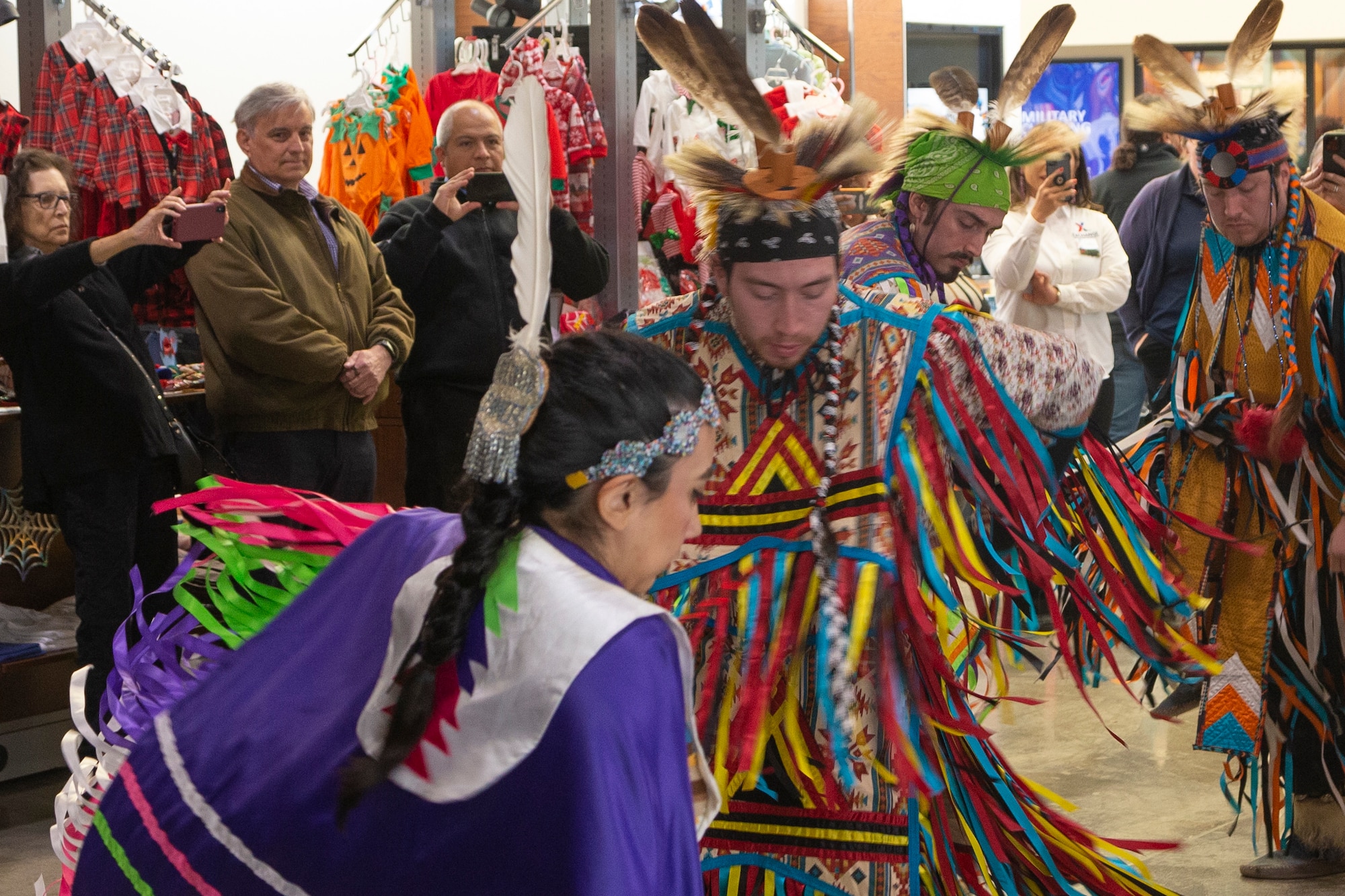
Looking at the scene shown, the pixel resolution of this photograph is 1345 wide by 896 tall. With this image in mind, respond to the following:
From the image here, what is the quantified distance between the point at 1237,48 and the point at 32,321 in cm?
243

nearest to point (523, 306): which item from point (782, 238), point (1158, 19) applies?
point (782, 238)

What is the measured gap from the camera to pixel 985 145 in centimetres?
247

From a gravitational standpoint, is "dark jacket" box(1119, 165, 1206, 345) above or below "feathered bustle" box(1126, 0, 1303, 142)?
below

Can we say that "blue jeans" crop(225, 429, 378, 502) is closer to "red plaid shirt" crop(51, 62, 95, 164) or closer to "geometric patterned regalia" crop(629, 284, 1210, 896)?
"red plaid shirt" crop(51, 62, 95, 164)

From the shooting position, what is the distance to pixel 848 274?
2.27 metres

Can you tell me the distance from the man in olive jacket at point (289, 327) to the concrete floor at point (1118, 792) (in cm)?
85

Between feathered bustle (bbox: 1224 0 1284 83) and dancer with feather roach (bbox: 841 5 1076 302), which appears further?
feathered bustle (bbox: 1224 0 1284 83)

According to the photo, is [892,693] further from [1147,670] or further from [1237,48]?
[1237,48]

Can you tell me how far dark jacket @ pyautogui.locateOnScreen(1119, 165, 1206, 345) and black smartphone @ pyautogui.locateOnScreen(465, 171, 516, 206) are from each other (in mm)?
1682

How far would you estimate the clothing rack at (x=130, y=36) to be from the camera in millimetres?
3904

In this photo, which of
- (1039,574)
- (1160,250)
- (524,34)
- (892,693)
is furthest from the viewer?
(524,34)

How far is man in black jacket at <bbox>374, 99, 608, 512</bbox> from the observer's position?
11.1ft

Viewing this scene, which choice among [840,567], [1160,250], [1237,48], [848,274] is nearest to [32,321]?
[848,274]

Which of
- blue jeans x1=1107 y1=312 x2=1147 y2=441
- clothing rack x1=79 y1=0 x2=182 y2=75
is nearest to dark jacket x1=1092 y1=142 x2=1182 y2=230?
blue jeans x1=1107 y1=312 x2=1147 y2=441
